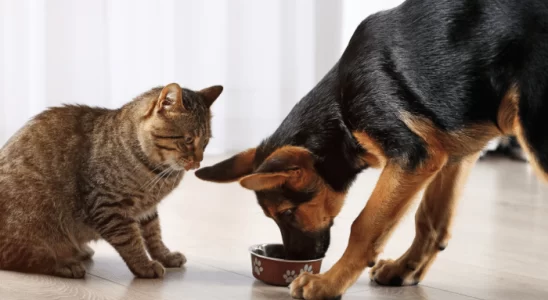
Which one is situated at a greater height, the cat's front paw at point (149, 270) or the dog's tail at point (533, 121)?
the dog's tail at point (533, 121)

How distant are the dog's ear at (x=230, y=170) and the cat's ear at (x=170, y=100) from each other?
285mm

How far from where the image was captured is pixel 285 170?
219 cm

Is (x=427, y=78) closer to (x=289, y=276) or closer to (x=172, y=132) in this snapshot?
(x=289, y=276)

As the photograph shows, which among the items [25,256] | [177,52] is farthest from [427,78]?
[177,52]

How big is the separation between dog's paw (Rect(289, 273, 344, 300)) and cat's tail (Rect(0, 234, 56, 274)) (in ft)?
2.65

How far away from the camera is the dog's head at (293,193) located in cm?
220

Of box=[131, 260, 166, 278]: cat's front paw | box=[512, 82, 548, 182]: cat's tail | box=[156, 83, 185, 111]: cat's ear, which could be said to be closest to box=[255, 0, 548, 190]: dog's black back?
box=[512, 82, 548, 182]: cat's tail

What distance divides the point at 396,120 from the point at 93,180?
100 centimetres

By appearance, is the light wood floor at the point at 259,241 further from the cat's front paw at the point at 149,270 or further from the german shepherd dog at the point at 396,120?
the german shepherd dog at the point at 396,120

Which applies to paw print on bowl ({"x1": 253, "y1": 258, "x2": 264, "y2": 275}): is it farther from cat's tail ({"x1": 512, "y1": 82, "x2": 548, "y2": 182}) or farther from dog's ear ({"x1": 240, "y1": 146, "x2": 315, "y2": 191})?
cat's tail ({"x1": 512, "y1": 82, "x2": 548, "y2": 182})

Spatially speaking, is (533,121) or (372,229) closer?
(533,121)

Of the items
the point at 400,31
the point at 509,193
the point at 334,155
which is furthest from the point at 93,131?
the point at 509,193

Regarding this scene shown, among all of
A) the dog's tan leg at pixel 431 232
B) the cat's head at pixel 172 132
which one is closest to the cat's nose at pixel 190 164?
the cat's head at pixel 172 132

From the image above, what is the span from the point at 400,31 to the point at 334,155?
41cm
